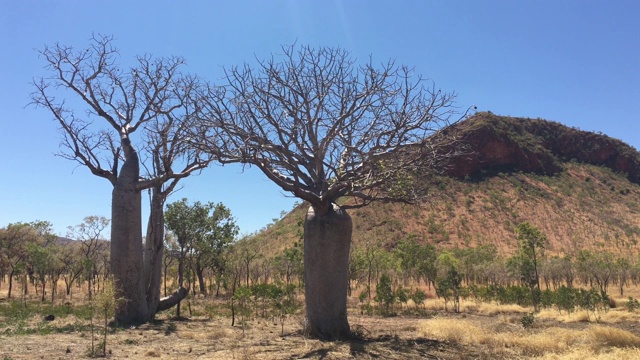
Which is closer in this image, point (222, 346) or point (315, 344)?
point (315, 344)

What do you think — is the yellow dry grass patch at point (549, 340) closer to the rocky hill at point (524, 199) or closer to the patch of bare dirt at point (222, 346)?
the patch of bare dirt at point (222, 346)

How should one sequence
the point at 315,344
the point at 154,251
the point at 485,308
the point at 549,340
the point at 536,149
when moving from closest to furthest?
1. the point at 315,344
2. the point at 549,340
3. the point at 154,251
4. the point at 485,308
5. the point at 536,149

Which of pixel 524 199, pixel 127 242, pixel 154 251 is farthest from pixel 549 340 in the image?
pixel 524 199

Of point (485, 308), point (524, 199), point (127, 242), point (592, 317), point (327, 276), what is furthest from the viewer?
point (524, 199)

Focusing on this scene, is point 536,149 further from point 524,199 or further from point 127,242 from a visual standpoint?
point 127,242

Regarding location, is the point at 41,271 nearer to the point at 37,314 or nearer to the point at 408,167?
the point at 37,314

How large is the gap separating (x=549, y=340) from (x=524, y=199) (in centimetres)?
6264

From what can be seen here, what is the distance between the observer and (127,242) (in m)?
11.6

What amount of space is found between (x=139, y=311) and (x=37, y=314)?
4.31m

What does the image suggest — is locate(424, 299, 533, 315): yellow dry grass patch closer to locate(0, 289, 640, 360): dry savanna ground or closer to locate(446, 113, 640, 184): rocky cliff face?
locate(0, 289, 640, 360): dry savanna ground

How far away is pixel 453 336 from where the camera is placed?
32.5ft

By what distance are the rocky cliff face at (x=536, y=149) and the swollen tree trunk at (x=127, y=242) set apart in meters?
62.7

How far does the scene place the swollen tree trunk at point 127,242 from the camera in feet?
38.0

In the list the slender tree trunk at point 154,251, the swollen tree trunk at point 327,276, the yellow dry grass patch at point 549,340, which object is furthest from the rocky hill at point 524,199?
the swollen tree trunk at point 327,276
